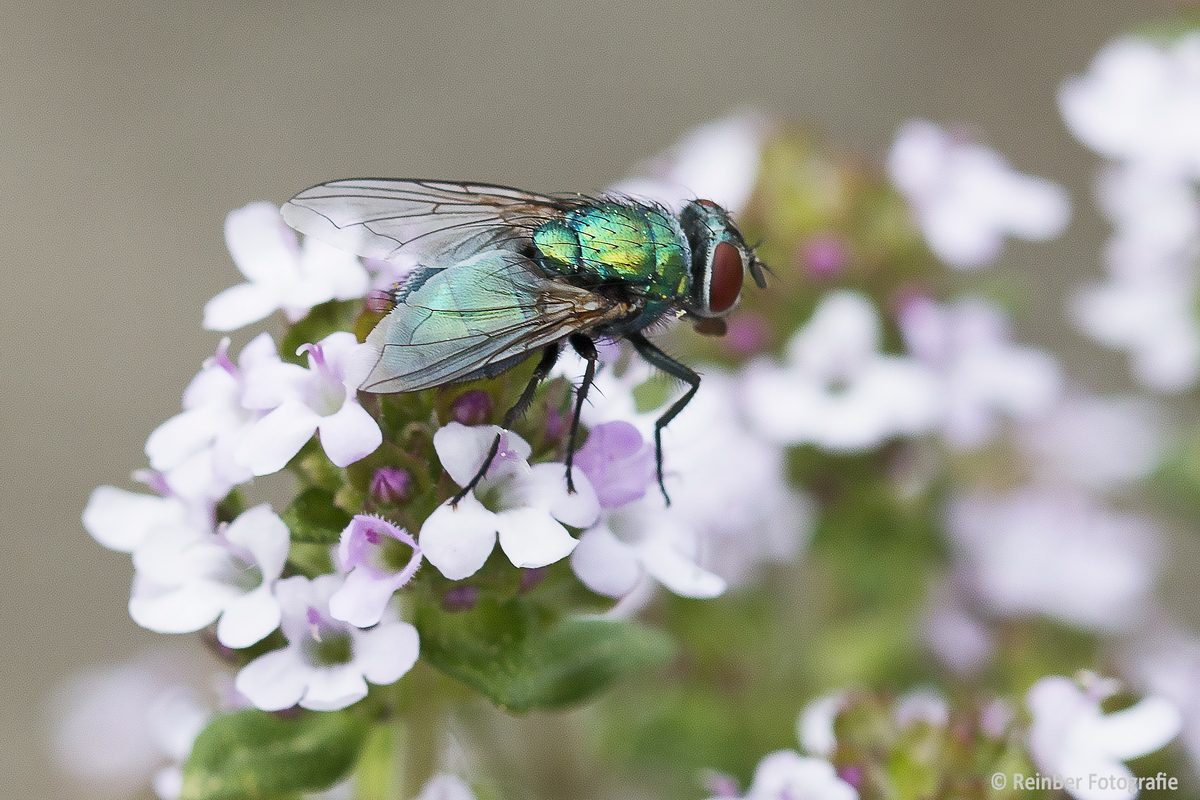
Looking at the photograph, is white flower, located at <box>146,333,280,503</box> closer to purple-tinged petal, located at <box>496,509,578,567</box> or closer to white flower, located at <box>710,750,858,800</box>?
purple-tinged petal, located at <box>496,509,578,567</box>

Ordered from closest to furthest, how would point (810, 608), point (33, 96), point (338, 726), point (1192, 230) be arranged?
1. point (338, 726)
2. point (1192, 230)
3. point (810, 608)
4. point (33, 96)

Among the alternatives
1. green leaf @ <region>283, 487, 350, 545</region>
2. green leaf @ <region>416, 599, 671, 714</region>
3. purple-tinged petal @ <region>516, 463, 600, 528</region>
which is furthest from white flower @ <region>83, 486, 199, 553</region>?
purple-tinged petal @ <region>516, 463, 600, 528</region>

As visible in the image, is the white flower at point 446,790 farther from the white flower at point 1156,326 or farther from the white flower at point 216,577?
the white flower at point 1156,326

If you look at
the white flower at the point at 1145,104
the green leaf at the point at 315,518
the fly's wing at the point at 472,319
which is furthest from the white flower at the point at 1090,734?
the white flower at the point at 1145,104

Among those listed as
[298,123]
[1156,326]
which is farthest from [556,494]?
[298,123]

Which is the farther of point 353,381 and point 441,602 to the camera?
point 441,602

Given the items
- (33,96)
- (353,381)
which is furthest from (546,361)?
(33,96)

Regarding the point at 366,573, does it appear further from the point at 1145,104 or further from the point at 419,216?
the point at 1145,104

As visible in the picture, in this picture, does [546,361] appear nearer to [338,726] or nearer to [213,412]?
[213,412]
